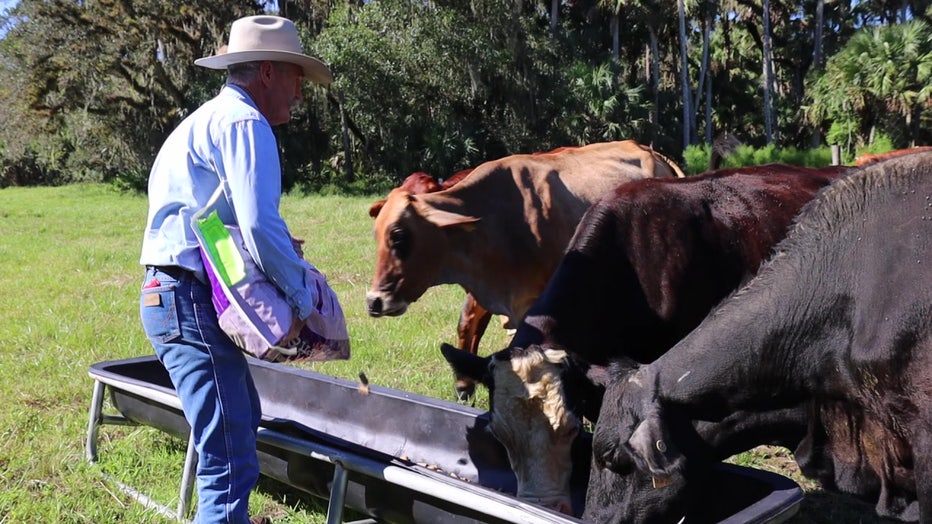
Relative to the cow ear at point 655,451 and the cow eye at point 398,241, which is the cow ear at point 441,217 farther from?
the cow ear at point 655,451

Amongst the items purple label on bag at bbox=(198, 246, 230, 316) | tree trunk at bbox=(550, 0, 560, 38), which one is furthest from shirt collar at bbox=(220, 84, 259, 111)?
tree trunk at bbox=(550, 0, 560, 38)

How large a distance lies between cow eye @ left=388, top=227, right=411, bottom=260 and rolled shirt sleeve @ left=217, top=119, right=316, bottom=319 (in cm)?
283

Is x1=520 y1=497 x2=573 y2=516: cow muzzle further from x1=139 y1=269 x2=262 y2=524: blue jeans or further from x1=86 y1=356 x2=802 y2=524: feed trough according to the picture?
x1=139 y1=269 x2=262 y2=524: blue jeans

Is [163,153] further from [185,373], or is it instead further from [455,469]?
[455,469]

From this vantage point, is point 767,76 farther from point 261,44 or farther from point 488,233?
point 261,44

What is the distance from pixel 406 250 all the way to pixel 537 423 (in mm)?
2469

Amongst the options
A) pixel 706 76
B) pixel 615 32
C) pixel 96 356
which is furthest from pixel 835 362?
pixel 706 76

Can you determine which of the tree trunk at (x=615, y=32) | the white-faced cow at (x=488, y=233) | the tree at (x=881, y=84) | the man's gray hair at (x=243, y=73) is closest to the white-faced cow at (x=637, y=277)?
the white-faced cow at (x=488, y=233)

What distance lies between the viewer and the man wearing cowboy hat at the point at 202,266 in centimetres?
319

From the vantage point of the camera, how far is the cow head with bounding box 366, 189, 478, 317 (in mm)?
6043

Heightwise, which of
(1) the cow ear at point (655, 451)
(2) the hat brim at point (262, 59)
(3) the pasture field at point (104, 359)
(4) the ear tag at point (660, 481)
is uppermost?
(2) the hat brim at point (262, 59)

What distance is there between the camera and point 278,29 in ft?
11.1

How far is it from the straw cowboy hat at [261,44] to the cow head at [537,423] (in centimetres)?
172

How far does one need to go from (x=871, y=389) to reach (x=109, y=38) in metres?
29.9
